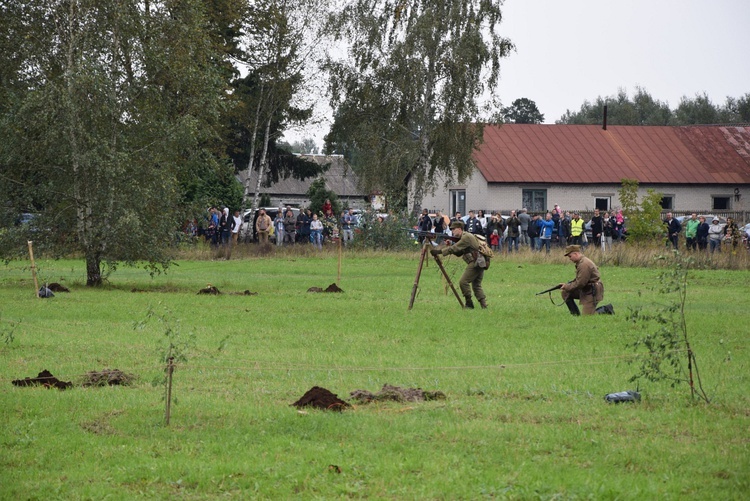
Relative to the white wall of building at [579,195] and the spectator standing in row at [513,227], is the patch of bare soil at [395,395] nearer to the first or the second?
the spectator standing in row at [513,227]

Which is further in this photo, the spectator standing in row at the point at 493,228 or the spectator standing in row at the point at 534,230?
the spectator standing in row at the point at 493,228

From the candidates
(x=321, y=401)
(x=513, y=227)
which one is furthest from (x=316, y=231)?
(x=321, y=401)

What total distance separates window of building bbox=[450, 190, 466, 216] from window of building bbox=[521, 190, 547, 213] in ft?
12.7

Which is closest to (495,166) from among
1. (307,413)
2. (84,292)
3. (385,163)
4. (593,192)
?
(593,192)

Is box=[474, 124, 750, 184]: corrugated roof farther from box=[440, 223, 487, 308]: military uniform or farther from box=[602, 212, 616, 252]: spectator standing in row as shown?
box=[440, 223, 487, 308]: military uniform

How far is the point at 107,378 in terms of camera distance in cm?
1343

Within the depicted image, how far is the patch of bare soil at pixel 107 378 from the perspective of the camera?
1329 centimetres

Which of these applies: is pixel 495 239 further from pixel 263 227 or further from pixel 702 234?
pixel 263 227

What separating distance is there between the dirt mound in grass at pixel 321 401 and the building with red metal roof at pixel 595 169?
5369 centimetres

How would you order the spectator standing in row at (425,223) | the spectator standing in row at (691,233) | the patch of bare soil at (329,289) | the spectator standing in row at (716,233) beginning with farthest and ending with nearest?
the spectator standing in row at (425,223), the spectator standing in row at (691,233), the spectator standing in row at (716,233), the patch of bare soil at (329,289)

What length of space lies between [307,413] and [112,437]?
205cm

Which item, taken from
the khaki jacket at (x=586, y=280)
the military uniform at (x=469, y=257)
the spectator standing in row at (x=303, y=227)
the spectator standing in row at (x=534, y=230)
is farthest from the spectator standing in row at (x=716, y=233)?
the khaki jacket at (x=586, y=280)

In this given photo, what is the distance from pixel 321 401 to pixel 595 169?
58367mm

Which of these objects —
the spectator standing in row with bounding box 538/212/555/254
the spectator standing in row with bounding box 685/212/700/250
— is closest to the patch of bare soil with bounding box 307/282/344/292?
the spectator standing in row with bounding box 538/212/555/254
